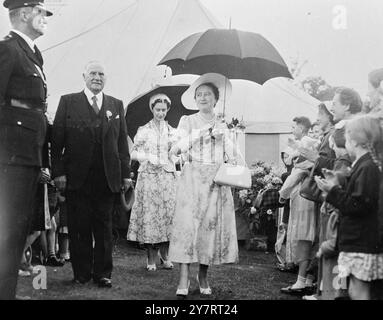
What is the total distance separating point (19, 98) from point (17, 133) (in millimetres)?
233

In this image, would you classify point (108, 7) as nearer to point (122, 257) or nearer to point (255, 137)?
point (255, 137)

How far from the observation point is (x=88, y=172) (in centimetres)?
496

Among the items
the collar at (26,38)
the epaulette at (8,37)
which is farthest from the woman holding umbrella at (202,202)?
the epaulette at (8,37)

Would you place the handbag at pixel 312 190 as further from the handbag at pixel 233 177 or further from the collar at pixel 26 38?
the collar at pixel 26 38

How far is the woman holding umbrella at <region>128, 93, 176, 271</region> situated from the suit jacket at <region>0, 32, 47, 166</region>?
2.55 meters

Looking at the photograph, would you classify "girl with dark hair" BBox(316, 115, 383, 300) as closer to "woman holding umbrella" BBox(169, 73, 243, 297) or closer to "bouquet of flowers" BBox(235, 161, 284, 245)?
"woman holding umbrella" BBox(169, 73, 243, 297)

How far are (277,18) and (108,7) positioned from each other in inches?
161

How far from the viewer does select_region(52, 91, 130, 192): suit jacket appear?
16.1 ft

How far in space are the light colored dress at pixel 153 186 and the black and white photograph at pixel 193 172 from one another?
0.5 inches

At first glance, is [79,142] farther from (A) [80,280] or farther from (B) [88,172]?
(A) [80,280]

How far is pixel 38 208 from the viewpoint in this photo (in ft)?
14.5

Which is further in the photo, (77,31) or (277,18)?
(77,31)

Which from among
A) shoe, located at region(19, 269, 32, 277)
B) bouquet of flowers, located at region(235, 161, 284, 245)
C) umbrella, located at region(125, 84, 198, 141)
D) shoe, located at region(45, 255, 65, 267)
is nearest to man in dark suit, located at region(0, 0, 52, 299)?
shoe, located at region(19, 269, 32, 277)
